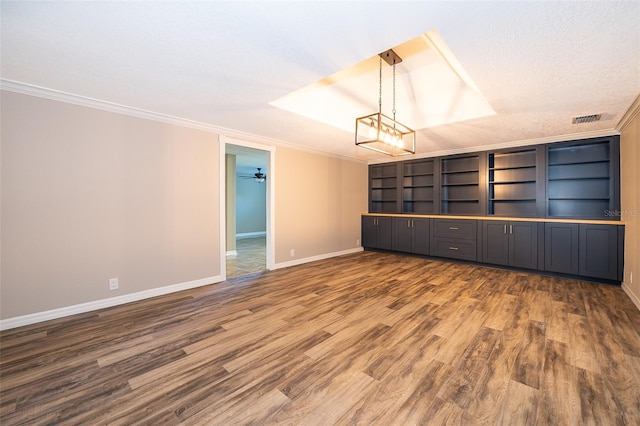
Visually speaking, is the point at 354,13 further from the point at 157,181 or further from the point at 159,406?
the point at 157,181

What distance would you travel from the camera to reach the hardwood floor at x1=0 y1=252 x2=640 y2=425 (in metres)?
1.55

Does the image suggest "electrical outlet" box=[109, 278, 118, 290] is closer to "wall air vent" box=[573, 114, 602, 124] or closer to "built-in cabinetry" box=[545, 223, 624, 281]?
"wall air vent" box=[573, 114, 602, 124]

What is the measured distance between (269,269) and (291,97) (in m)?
3.02

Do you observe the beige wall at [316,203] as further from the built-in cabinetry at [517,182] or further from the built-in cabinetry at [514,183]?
the built-in cabinetry at [514,183]

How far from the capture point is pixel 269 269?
489cm

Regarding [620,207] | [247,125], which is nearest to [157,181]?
[247,125]

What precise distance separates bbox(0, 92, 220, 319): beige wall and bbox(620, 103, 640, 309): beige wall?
220 inches

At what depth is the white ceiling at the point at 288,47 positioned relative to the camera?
1581mm

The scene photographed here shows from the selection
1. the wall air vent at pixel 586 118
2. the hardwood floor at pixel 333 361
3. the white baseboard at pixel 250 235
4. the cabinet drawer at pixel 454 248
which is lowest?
the hardwood floor at pixel 333 361

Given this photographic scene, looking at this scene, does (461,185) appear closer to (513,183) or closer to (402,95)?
(513,183)

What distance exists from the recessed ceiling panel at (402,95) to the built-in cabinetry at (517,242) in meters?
2.43

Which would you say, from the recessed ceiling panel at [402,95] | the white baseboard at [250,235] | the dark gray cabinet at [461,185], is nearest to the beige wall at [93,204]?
the recessed ceiling panel at [402,95]

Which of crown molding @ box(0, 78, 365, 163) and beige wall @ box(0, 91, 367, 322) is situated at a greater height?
crown molding @ box(0, 78, 365, 163)

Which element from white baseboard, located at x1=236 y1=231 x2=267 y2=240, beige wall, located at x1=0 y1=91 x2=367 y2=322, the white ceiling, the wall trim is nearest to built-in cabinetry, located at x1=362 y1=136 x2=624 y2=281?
the white ceiling
